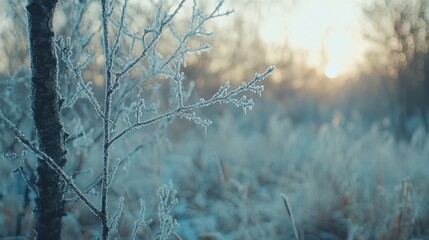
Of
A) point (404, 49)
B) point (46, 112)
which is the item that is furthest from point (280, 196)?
point (404, 49)

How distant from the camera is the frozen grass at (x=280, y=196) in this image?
11.8 ft

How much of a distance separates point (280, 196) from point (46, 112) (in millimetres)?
1577

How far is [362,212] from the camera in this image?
3941 mm

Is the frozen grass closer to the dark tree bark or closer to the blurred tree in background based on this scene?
the dark tree bark

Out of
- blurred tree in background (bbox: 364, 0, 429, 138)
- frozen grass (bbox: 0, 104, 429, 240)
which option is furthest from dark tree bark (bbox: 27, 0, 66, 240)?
blurred tree in background (bbox: 364, 0, 429, 138)

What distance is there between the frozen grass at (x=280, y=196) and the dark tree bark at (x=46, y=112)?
45.9 inches

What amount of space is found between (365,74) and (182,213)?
608 inches

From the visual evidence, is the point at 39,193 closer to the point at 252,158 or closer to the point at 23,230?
the point at 23,230

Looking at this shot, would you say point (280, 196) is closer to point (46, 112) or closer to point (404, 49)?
point (46, 112)

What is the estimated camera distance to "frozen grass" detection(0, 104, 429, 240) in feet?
11.8

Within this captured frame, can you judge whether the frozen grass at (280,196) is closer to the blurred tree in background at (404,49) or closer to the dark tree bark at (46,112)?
the dark tree bark at (46,112)

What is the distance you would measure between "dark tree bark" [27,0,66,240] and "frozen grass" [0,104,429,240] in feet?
3.83

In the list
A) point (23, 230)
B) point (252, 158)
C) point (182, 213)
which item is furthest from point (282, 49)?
point (23, 230)

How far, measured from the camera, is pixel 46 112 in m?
1.35
